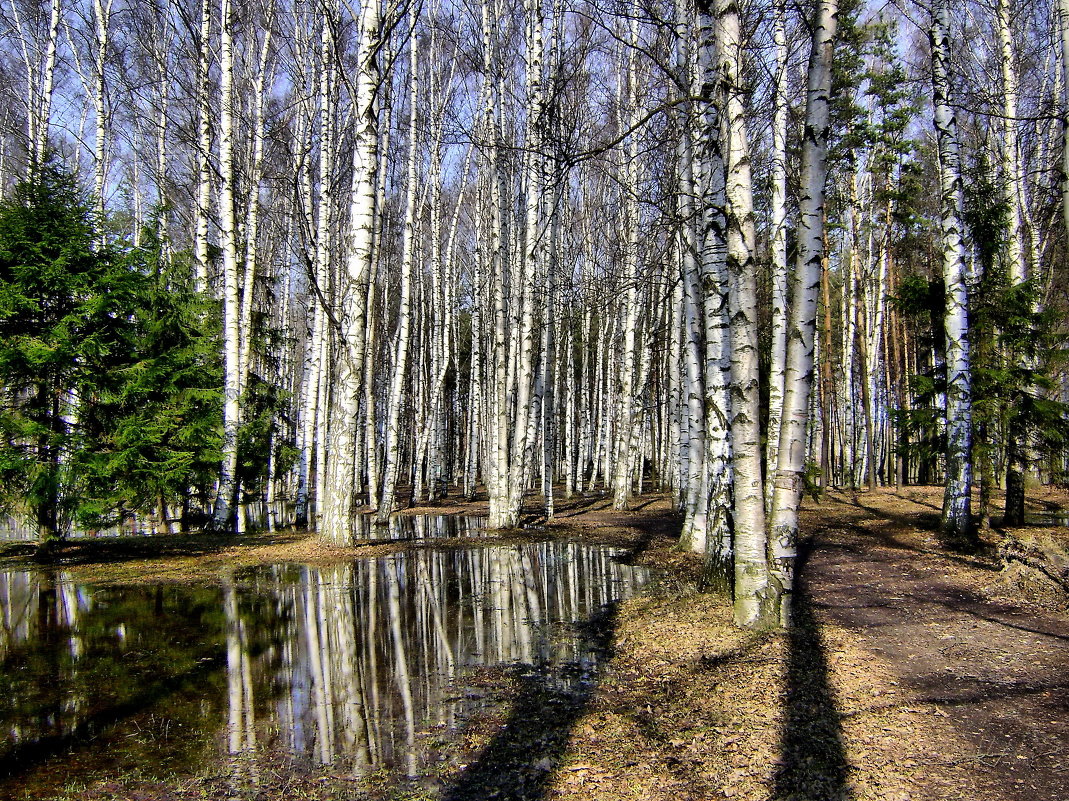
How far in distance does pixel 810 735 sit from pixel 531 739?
172 centimetres

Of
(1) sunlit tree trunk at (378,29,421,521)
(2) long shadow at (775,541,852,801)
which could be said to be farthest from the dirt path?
(1) sunlit tree trunk at (378,29,421,521)

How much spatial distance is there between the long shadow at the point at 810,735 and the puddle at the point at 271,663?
1602mm

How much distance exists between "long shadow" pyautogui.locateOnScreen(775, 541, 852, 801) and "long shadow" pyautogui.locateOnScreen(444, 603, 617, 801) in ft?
4.18

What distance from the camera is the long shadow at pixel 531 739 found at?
11.3 feet

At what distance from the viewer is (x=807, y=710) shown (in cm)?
434

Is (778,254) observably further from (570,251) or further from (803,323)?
(570,251)

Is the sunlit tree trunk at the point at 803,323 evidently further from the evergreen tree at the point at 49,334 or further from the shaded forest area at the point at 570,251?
the evergreen tree at the point at 49,334

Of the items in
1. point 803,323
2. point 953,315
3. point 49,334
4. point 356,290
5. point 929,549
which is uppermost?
point 356,290

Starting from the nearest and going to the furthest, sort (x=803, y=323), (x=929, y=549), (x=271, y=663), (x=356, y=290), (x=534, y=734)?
(x=534, y=734) → (x=271, y=663) → (x=803, y=323) → (x=929, y=549) → (x=356, y=290)

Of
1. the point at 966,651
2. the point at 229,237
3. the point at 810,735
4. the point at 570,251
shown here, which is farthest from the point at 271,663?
the point at 570,251

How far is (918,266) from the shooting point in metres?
28.7

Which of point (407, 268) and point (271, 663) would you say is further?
point (407, 268)

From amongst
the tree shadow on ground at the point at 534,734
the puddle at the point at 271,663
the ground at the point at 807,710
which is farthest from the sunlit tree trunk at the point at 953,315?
the tree shadow on ground at the point at 534,734

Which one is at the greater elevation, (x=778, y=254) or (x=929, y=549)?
(x=778, y=254)
